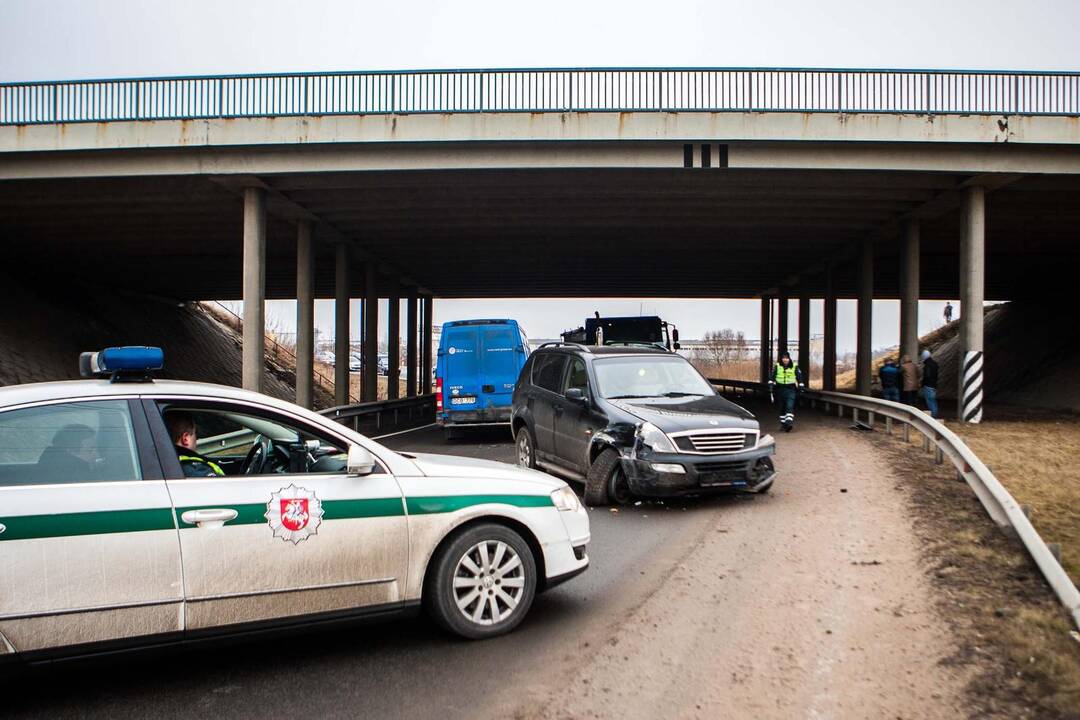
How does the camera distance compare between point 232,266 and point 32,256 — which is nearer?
point 32,256

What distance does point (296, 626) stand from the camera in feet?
13.6

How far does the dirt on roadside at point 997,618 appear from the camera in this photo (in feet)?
12.4

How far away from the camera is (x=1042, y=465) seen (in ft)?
36.6

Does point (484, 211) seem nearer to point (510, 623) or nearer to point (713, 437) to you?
point (713, 437)

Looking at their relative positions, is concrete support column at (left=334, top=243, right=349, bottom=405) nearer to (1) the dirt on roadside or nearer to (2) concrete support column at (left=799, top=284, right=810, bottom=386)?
(1) the dirt on roadside

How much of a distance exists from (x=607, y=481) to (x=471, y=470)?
416cm

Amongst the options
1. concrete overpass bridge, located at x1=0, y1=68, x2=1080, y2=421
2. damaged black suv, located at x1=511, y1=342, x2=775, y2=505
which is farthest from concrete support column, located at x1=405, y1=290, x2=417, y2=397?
damaged black suv, located at x1=511, y1=342, x2=775, y2=505

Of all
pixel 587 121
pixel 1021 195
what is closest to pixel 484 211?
pixel 587 121

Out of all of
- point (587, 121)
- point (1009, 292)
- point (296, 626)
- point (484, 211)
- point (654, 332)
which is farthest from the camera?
point (1009, 292)

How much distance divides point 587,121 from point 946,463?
388 inches

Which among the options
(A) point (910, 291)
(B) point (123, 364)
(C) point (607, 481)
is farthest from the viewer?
(A) point (910, 291)

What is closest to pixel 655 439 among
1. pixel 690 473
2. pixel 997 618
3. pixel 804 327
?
pixel 690 473

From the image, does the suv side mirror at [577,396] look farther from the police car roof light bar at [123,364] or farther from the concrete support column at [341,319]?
the concrete support column at [341,319]

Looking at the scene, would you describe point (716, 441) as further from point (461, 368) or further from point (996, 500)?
point (461, 368)
